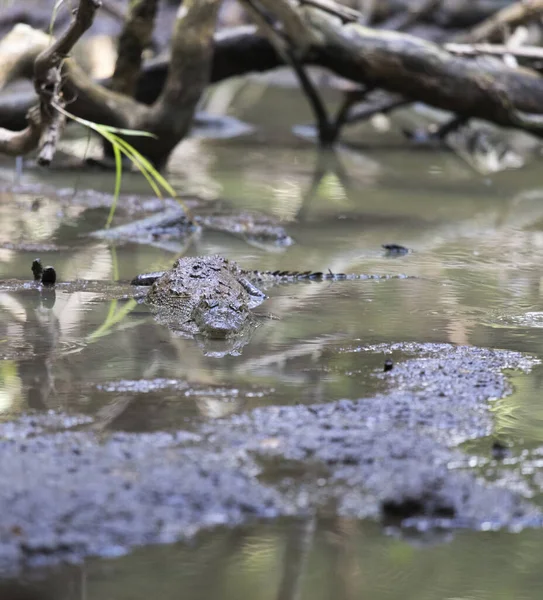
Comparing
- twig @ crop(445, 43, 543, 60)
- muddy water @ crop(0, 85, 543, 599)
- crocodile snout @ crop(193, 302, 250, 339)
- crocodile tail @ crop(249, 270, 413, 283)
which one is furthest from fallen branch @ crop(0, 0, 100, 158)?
twig @ crop(445, 43, 543, 60)

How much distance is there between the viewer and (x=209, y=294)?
5367 mm

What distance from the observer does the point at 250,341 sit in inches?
196

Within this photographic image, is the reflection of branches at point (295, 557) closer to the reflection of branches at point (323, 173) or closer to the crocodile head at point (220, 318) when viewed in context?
the crocodile head at point (220, 318)

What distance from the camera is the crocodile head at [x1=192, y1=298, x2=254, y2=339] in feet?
16.6

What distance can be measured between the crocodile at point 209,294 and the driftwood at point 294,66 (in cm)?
370

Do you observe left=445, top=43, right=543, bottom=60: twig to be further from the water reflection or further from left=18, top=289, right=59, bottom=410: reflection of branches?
the water reflection

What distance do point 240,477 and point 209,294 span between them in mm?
2142

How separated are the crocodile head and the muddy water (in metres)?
0.15

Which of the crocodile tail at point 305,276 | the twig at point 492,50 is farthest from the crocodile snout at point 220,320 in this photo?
the twig at point 492,50

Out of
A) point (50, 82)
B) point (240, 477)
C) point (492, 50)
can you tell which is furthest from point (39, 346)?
point (492, 50)

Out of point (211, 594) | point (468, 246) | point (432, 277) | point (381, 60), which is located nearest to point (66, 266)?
point (432, 277)

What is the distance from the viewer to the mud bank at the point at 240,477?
3010 mm

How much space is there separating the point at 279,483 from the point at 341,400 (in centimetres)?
77

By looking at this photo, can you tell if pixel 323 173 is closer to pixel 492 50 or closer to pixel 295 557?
pixel 492 50
